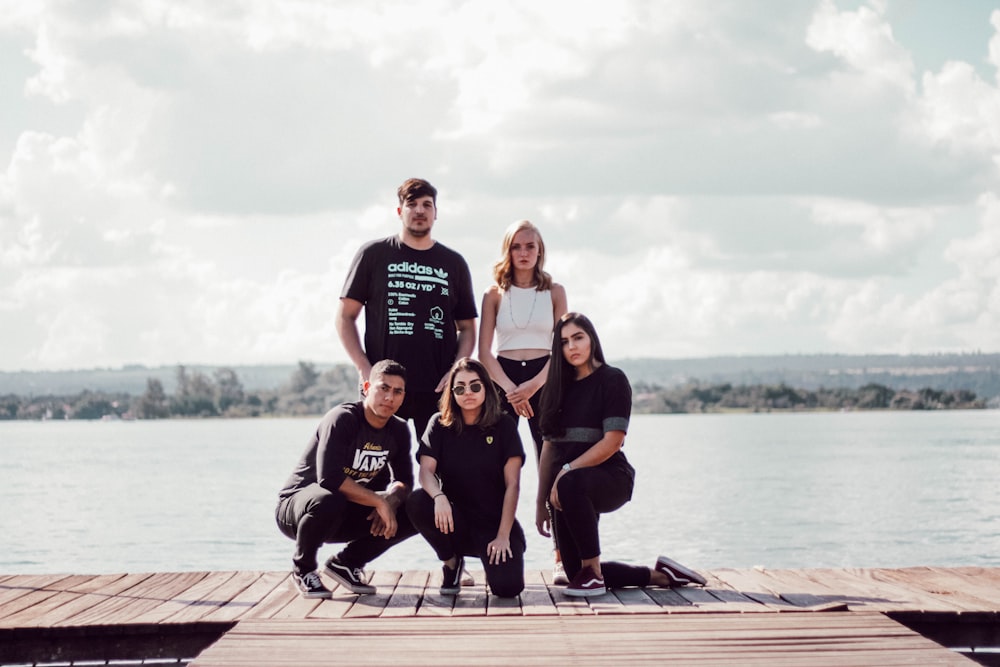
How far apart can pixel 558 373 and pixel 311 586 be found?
1.66 m

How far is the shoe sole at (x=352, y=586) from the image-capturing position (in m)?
6.00

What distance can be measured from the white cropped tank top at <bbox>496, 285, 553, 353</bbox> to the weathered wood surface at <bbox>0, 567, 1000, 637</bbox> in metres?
1.30

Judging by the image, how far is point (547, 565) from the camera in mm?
14438

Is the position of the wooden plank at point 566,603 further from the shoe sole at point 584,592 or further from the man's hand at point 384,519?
the man's hand at point 384,519

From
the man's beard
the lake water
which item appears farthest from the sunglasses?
the lake water

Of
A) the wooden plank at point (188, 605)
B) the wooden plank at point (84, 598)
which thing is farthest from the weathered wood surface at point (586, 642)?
the wooden plank at point (84, 598)

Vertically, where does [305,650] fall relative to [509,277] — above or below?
below

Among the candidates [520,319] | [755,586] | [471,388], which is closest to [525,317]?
[520,319]

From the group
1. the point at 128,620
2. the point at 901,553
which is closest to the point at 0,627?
the point at 128,620

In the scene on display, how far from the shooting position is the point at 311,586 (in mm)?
5984

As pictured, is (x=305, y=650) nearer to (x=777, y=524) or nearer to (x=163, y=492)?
(x=777, y=524)

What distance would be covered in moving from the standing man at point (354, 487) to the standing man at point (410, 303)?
0.61 ft

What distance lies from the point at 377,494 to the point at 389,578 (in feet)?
2.81

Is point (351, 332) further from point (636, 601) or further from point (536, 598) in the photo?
point (636, 601)
